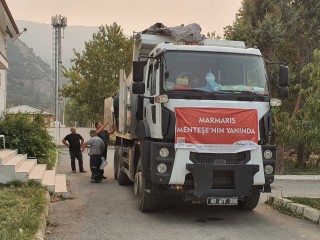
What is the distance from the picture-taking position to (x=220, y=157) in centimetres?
753

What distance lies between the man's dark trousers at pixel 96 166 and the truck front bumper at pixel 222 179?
5768mm

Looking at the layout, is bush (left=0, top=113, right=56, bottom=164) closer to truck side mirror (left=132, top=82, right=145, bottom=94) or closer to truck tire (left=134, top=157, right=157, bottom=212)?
truck tire (left=134, top=157, right=157, bottom=212)

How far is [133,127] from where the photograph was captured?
960cm

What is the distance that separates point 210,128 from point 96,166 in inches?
240

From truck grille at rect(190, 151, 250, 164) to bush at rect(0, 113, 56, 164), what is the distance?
8.10 m

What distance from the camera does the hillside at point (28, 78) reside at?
4520 inches

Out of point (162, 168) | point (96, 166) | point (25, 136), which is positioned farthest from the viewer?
point (25, 136)

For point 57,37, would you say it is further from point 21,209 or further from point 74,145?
point 21,209

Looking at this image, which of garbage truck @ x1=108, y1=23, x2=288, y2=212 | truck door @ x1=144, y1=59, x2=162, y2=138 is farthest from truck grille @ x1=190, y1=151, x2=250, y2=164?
truck door @ x1=144, y1=59, x2=162, y2=138

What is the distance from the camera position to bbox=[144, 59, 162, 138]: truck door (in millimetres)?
7781

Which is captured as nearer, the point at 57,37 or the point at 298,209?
the point at 298,209

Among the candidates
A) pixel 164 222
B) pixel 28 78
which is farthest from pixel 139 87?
pixel 28 78

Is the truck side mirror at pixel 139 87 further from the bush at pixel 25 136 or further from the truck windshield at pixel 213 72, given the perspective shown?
the bush at pixel 25 136

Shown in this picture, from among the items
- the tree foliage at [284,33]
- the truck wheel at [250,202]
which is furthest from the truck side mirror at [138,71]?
the tree foliage at [284,33]
